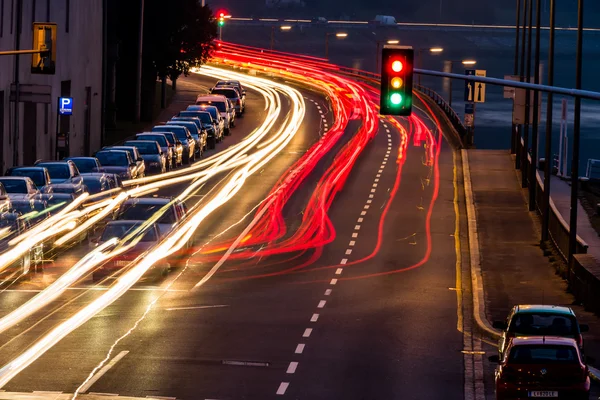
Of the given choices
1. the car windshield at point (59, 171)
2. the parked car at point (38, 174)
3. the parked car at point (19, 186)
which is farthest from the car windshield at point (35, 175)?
the parked car at point (19, 186)

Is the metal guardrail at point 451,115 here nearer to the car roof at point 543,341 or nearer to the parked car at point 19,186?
the parked car at point 19,186

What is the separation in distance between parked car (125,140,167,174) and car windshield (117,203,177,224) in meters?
17.0

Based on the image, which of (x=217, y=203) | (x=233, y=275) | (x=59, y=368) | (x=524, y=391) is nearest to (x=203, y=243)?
(x=233, y=275)

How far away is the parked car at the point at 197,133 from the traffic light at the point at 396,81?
129 ft

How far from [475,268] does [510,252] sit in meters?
4.15

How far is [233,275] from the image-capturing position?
113ft

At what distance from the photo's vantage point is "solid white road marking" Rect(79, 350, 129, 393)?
70.1 ft

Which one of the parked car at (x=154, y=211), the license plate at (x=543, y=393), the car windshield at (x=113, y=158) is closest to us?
the license plate at (x=543, y=393)

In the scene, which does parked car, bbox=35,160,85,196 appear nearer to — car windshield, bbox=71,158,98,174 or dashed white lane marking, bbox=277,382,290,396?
car windshield, bbox=71,158,98,174

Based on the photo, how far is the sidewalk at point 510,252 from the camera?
3188 cm

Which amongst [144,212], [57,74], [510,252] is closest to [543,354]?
[144,212]

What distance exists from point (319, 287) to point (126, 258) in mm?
4748

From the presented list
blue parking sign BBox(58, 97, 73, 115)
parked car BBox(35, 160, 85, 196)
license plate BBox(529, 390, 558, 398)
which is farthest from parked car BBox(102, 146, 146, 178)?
license plate BBox(529, 390, 558, 398)

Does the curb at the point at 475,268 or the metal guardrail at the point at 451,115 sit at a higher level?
the metal guardrail at the point at 451,115
